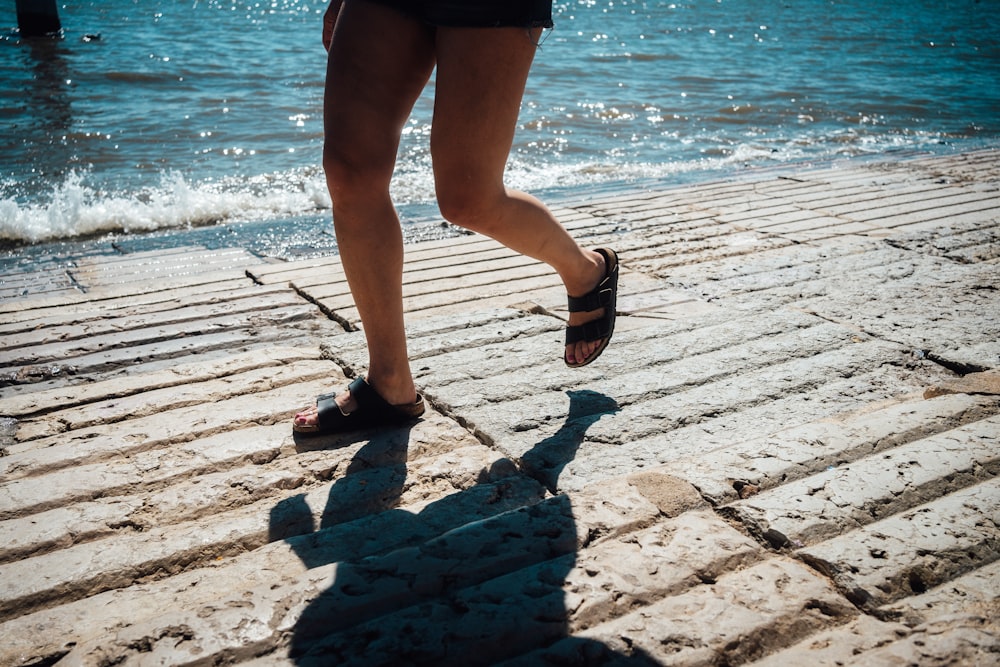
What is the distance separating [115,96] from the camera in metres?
12.9

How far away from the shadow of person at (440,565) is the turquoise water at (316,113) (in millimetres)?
3195

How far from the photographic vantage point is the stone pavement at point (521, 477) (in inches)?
61.2

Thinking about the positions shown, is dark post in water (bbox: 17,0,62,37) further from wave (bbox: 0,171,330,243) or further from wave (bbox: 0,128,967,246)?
wave (bbox: 0,171,330,243)

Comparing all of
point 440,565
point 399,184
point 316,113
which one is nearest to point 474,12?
point 440,565

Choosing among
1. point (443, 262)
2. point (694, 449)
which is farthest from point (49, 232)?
point (694, 449)

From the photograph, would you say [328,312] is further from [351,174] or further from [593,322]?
[351,174]

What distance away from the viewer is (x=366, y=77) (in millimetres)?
2160

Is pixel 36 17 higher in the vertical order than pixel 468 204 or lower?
higher

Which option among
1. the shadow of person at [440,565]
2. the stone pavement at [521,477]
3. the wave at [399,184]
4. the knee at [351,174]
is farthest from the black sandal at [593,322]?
the wave at [399,184]

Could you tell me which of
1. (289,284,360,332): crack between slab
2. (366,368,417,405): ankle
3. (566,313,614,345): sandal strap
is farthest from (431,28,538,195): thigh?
(289,284,360,332): crack between slab

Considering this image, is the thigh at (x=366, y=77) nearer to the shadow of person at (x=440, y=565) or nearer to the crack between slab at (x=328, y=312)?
the shadow of person at (x=440, y=565)

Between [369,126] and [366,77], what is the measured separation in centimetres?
12

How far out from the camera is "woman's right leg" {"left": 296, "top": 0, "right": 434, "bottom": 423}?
2.16 meters

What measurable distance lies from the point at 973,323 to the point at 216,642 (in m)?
2.76
